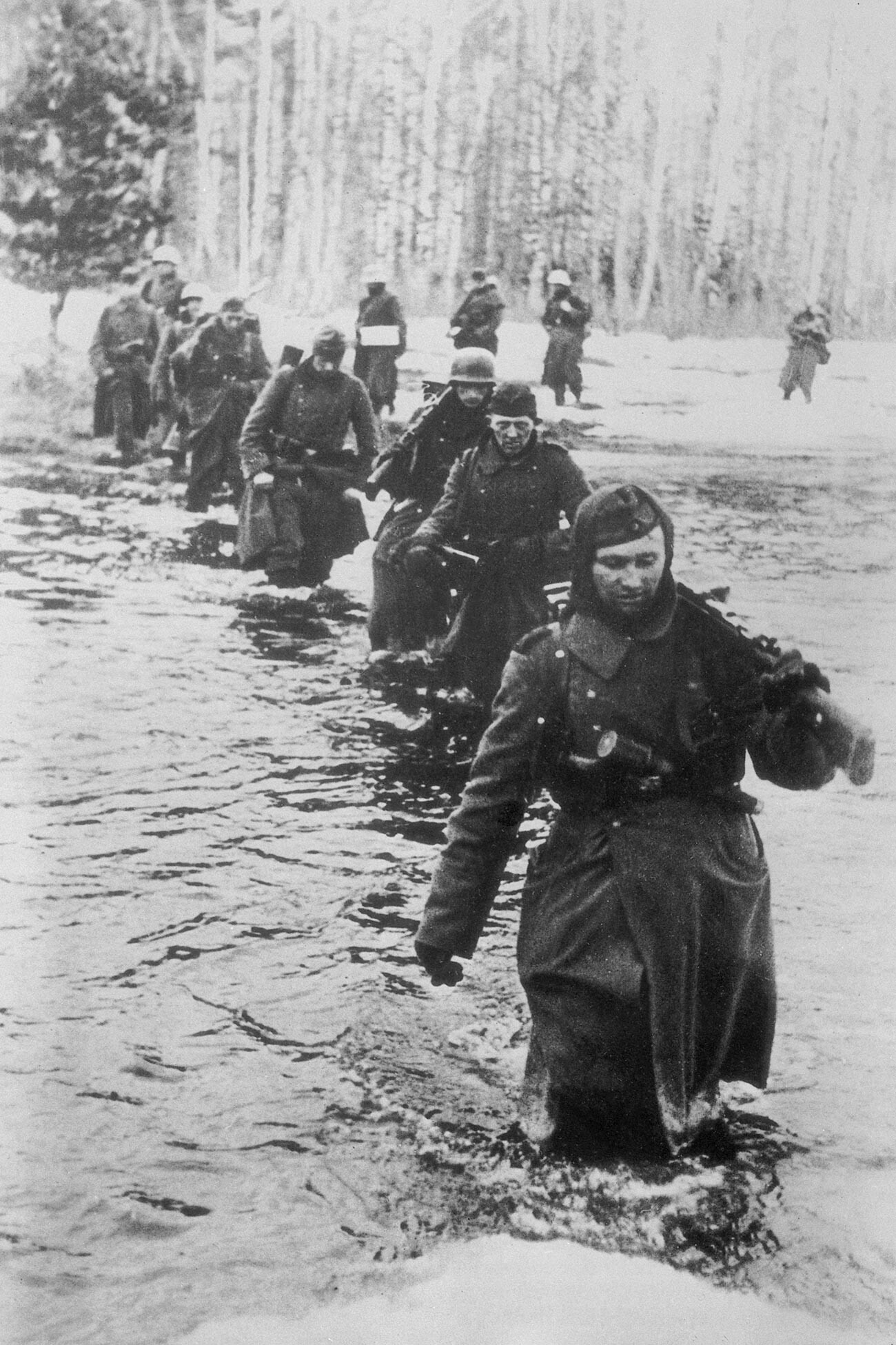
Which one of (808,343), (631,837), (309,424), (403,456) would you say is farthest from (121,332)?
(631,837)

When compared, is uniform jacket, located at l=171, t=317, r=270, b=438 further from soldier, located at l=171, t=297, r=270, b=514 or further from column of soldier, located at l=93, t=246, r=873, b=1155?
column of soldier, located at l=93, t=246, r=873, b=1155

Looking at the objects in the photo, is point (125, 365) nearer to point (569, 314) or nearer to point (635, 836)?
point (569, 314)

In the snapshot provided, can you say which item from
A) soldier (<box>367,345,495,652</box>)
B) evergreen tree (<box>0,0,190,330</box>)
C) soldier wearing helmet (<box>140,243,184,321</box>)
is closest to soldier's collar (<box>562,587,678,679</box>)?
soldier (<box>367,345,495,652</box>)

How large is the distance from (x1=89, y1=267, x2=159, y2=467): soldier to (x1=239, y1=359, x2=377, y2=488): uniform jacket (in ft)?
2.16

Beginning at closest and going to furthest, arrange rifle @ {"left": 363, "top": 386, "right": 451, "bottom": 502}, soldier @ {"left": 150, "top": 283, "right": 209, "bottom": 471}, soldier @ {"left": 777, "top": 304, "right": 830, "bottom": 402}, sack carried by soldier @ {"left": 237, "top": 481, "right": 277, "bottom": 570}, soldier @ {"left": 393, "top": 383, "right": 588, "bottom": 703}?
soldier @ {"left": 777, "top": 304, "right": 830, "bottom": 402}
soldier @ {"left": 393, "top": 383, "right": 588, "bottom": 703}
rifle @ {"left": 363, "top": 386, "right": 451, "bottom": 502}
sack carried by soldier @ {"left": 237, "top": 481, "right": 277, "bottom": 570}
soldier @ {"left": 150, "top": 283, "right": 209, "bottom": 471}

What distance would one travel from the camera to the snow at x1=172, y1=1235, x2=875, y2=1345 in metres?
2.93

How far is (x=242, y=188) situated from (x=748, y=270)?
5.65ft

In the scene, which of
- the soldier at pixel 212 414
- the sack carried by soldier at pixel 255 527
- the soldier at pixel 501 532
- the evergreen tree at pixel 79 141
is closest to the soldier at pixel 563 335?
the soldier at pixel 501 532

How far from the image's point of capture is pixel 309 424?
7844 millimetres

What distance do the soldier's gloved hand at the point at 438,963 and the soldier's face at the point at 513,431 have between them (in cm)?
261

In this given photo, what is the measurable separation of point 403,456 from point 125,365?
3.08 meters

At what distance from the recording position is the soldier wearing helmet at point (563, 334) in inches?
216

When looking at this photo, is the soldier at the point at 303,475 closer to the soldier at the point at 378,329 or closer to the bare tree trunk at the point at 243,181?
the soldier at the point at 378,329

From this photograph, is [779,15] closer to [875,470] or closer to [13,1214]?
[875,470]
